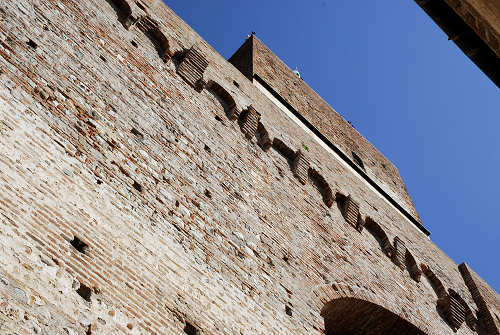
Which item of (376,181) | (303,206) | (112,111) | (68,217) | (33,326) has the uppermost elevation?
(376,181)

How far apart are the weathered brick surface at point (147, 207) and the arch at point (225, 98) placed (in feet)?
0.15

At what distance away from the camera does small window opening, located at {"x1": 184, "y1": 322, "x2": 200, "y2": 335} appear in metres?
4.99

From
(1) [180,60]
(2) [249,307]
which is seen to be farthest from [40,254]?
(1) [180,60]

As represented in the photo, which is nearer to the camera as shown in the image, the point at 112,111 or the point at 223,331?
the point at 223,331

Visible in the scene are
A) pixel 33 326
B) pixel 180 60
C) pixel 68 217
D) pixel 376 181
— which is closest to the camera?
pixel 33 326

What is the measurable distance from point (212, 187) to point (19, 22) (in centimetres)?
257

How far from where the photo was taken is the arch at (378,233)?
30.5 feet

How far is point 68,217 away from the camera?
187 inches

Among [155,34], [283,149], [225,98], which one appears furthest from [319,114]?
[155,34]

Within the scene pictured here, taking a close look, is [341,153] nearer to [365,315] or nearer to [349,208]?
[349,208]

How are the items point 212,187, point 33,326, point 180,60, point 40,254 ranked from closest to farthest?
point 33,326 → point 40,254 → point 212,187 → point 180,60

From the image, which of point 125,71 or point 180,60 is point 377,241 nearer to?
point 180,60

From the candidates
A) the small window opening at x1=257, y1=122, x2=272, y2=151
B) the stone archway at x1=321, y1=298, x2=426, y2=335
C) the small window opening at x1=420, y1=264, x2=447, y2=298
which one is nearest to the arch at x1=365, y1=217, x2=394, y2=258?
the small window opening at x1=420, y1=264, x2=447, y2=298

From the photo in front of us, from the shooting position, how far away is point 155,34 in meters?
8.02
